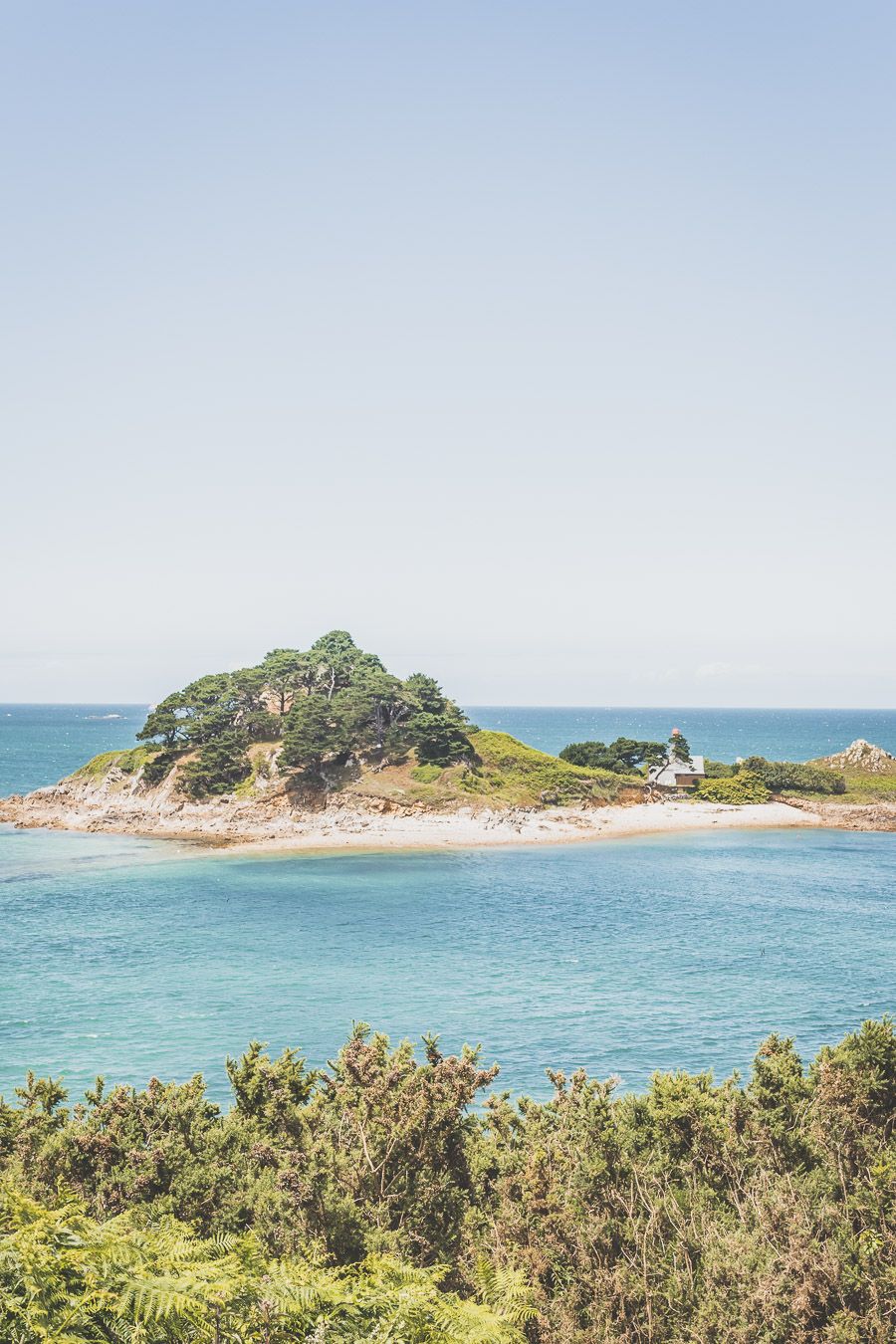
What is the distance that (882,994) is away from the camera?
106 ft

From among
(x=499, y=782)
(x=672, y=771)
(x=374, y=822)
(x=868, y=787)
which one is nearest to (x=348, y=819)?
(x=374, y=822)

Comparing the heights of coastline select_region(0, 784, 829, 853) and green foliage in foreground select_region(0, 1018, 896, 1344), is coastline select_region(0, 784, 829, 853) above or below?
below

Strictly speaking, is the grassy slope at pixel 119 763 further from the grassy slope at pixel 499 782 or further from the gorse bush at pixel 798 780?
the gorse bush at pixel 798 780

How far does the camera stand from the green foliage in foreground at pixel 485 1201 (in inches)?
313

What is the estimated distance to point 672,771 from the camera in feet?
291

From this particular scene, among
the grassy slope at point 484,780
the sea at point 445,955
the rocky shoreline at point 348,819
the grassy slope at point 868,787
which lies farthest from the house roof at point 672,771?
the sea at point 445,955

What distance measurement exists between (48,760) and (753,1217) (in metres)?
151

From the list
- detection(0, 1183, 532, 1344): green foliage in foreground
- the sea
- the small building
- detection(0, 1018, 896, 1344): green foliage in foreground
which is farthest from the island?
detection(0, 1183, 532, 1344): green foliage in foreground

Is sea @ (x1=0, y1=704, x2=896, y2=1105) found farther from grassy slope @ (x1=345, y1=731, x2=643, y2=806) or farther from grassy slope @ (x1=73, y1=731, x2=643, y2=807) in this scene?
grassy slope @ (x1=73, y1=731, x2=643, y2=807)

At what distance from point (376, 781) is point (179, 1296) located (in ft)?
236

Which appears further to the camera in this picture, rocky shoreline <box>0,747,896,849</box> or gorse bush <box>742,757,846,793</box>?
gorse bush <box>742,757,846,793</box>

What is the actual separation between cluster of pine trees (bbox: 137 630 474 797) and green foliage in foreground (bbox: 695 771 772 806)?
23.3 metres

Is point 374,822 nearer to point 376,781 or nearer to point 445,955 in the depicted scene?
point 376,781

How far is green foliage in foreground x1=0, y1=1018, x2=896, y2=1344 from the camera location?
7.96 m
